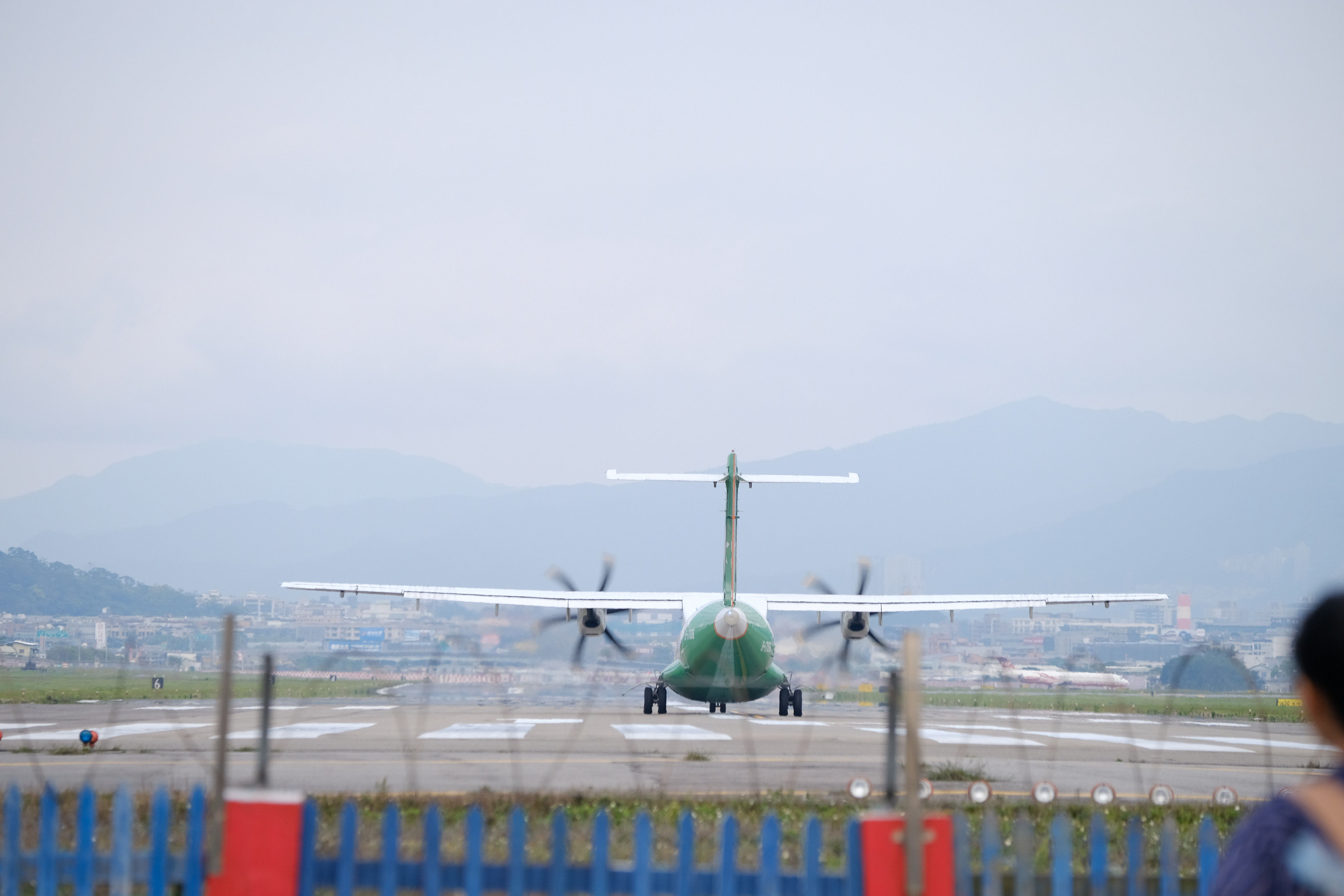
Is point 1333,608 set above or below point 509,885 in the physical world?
above

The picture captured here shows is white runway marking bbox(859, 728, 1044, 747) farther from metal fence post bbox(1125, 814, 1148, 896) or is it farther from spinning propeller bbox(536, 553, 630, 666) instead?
metal fence post bbox(1125, 814, 1148, 896)

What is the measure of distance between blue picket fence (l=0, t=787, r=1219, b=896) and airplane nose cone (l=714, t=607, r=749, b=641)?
2084cm

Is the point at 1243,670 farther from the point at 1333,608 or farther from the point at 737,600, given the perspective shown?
the point at 737,600

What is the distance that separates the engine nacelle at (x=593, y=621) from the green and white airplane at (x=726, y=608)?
2 cm

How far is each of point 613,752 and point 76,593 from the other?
120055 mm

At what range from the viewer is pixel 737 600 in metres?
32.6

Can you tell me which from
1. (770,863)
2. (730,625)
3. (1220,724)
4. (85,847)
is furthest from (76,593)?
(770,863)

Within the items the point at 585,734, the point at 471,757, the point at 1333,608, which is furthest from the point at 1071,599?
the point at 1333,608

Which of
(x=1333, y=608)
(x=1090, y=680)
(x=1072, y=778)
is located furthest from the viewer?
(x=1090, y=680)

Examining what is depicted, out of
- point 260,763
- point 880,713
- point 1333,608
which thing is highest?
point 1333,608

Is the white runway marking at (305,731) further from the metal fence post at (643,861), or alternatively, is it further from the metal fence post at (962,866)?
the metal fence post at (962,866)

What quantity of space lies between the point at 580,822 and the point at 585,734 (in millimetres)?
12703

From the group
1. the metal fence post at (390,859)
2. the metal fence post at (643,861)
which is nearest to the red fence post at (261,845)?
the metal fence post at (390,859)

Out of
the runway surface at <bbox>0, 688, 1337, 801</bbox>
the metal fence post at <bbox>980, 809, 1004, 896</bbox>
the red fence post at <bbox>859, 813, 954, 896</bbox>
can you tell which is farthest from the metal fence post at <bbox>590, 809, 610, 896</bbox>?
the runway surface at <bbox>0, 688, 1337, 801</bbox>
